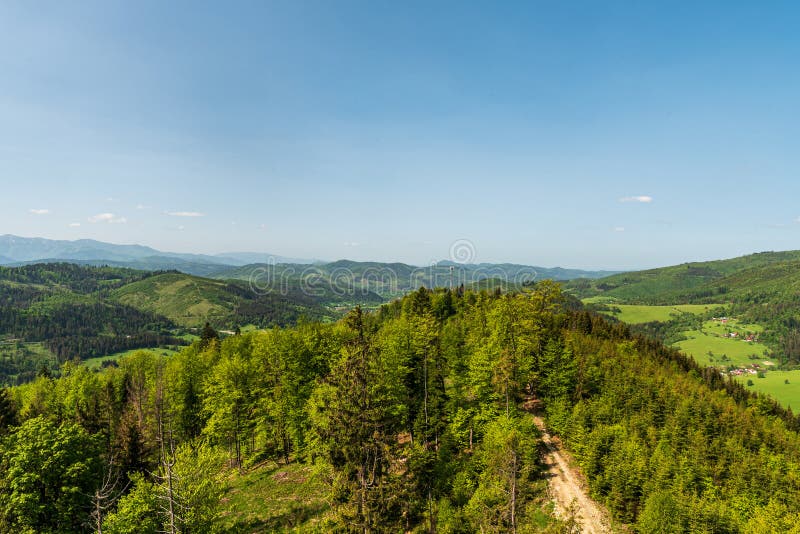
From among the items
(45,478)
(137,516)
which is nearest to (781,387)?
(137,516)

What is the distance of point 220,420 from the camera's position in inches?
1849

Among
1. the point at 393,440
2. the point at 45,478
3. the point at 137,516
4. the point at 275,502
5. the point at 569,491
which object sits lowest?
the point at 275,502

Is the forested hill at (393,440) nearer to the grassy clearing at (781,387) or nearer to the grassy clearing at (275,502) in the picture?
the grassy clearing at (275,502)

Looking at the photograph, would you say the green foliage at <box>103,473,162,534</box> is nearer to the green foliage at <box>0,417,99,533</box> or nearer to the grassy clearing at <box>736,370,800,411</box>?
the green foliage at <box>0,417,99,533</box>

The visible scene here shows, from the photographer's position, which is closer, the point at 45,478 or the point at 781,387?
the point at 45,478

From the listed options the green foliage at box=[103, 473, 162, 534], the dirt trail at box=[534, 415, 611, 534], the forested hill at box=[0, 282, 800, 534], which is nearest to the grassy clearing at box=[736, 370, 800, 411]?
the forested hill at box=[0, 282, 800, 534]

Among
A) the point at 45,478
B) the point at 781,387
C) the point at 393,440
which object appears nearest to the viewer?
the point at 45,478

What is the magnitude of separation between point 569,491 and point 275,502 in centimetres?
3215

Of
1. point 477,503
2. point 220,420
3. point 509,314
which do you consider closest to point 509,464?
point 477,503

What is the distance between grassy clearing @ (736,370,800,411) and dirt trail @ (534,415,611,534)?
170188 mm

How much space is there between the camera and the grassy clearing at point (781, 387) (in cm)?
15088

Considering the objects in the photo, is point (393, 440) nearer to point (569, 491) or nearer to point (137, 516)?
point (137, 516)

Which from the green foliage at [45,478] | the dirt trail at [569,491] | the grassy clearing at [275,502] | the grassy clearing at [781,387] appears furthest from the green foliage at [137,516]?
the grassy clearing at [781,387]

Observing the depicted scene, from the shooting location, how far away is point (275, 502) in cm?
3956
